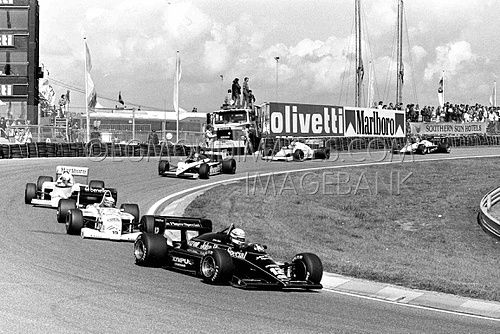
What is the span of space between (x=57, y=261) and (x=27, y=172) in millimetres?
14973

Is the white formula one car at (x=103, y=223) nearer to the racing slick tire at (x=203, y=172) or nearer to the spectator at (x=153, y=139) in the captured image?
the racing slick tire at (x=203, y=172)

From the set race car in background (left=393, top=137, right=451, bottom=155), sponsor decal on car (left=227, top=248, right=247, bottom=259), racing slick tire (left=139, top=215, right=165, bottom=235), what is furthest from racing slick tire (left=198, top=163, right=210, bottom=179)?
Result: race car in background (left=393, top=137, right=451, bottom=155)

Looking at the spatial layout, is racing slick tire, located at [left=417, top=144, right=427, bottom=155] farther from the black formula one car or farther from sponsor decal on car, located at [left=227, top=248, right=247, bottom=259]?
sponsor decal on car, located at [left=227, top=248, right=247, bottom=259]

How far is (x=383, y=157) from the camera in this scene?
4294 centimetres

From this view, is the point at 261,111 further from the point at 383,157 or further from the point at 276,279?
the point at 276,279

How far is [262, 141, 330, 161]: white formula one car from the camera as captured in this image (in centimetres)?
3709

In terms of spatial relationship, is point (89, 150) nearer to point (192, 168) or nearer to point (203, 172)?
point (192, 168)

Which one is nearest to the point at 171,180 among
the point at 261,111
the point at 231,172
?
the point at 231,172

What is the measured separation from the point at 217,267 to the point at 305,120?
32.7 meters

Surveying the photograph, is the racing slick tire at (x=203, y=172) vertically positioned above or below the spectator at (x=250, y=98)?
below

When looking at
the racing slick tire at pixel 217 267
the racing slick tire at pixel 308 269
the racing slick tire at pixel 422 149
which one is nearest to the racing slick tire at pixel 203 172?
the racing slick tire at pixel 308 269

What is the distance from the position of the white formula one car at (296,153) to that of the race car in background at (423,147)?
742cm

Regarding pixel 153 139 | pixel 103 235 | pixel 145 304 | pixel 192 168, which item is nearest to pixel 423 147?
pixel 153 139

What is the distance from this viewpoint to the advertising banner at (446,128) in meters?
51.0
